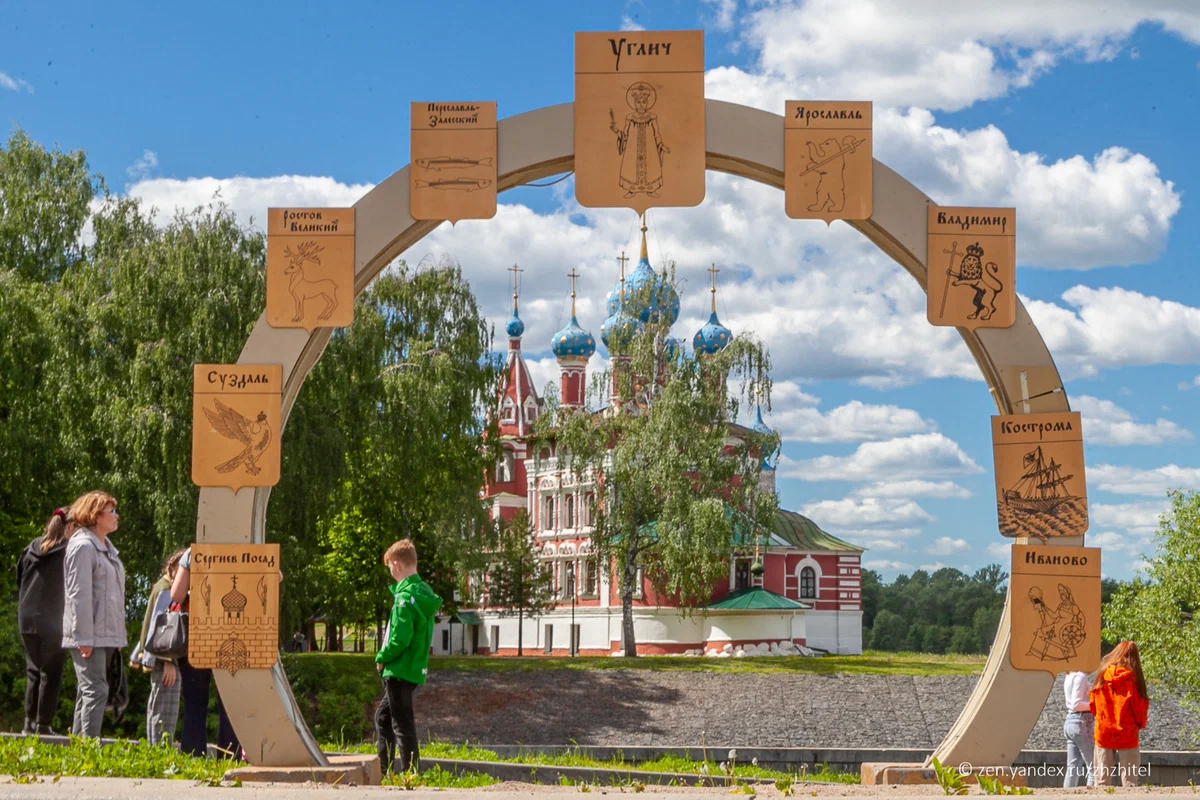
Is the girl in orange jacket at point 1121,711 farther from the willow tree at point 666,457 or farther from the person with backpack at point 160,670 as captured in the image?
the willow tree at point 666,457

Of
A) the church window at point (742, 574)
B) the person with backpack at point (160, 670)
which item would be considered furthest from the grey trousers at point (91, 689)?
the church window at point (742, 574)

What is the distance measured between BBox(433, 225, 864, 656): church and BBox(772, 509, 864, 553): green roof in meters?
0.06

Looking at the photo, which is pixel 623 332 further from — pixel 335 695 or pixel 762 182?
pixel 762 182

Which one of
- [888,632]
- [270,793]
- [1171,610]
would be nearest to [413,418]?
[1171,610]

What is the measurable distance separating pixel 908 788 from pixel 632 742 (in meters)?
24.1

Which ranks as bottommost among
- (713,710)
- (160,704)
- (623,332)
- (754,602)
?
(713,710)

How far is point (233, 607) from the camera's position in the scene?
768 centimetres

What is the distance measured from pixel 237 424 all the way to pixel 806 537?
4984 cm

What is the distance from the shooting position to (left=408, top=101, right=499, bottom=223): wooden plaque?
781cm

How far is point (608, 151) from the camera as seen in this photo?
779 cm

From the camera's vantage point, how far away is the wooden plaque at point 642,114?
776 cm

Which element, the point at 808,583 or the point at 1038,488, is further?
the point at 808,583

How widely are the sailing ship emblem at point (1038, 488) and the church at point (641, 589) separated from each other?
34.3 m

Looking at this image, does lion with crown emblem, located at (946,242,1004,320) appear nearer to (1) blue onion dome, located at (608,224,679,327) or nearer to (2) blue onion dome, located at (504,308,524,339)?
(1) blue onion dome, located at (608,224,679,327)
